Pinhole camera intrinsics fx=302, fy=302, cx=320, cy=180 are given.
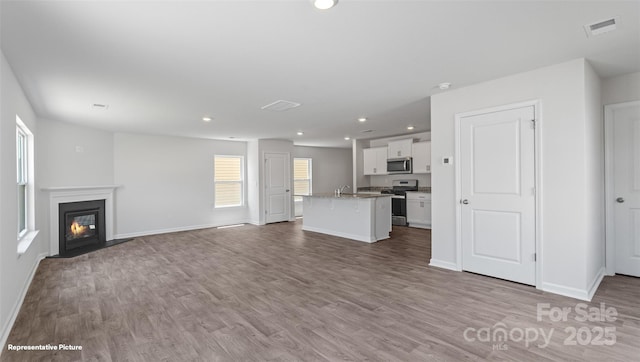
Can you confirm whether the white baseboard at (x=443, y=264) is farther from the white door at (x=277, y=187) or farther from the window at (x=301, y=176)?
the window at (x=301, y=176)

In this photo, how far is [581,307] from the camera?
2832mm

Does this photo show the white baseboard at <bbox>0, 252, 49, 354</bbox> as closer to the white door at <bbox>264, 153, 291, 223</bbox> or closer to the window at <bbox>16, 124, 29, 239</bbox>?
the window at <bbox>16, 124, 29, 239</bbox>

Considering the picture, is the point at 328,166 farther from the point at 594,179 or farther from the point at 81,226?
the point at 594,179

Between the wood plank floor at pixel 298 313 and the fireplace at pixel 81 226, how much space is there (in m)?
0.88

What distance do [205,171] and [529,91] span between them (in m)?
7.13

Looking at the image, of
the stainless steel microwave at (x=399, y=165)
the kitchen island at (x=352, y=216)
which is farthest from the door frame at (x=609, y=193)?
the stainless steel microwave at (x=399, y=165)

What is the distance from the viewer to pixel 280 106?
459cm

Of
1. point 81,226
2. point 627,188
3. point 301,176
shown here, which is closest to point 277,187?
point 301,176

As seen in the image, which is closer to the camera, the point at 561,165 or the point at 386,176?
the point at 561,165

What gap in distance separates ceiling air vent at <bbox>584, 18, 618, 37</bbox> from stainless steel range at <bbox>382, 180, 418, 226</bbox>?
218 inches

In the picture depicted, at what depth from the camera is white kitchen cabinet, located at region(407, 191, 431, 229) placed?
7.30m

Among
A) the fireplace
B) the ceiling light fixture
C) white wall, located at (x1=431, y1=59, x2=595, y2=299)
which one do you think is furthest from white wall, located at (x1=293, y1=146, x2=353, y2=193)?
the ceiling light fixture

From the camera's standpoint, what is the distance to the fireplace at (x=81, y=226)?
549cm

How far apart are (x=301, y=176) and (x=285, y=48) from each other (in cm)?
775
